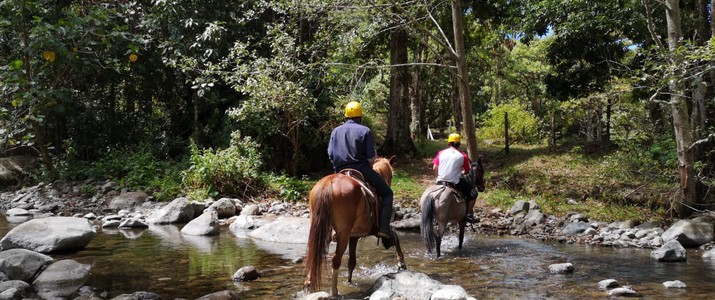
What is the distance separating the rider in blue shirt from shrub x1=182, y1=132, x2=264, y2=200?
9156mm

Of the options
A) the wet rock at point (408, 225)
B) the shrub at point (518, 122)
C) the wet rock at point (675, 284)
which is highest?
the shrub at point (518, 122)

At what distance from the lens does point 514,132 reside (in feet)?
83.1

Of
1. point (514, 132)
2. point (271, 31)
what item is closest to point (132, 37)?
point (271, 31)

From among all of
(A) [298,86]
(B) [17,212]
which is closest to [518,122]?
(A) [298,86]

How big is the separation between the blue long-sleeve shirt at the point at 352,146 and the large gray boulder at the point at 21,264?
4316mm

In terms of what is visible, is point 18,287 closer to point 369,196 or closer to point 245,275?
point 245,275

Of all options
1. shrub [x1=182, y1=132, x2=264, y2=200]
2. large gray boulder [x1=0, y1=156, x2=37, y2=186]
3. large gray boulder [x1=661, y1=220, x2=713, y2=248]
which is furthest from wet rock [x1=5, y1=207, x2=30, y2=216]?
large gray boulder [x1=661, y1=220, x2=713, y2=248]

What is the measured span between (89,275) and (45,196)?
10883 millimetres

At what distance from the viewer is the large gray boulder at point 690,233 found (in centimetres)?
1025

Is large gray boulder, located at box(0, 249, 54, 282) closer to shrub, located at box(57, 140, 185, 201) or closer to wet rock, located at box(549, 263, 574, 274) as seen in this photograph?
wet rock, located at box(549, 263, 574, 274)

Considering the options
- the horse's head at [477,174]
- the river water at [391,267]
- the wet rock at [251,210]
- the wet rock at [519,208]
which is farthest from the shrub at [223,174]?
the horse's head at [477,174]

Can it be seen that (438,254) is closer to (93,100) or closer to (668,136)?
(668,136)

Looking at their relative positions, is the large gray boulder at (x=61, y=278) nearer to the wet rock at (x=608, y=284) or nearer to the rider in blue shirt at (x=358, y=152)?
the rider in blue shirt at (x=358, y=152)

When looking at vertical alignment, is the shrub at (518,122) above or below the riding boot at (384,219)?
above
